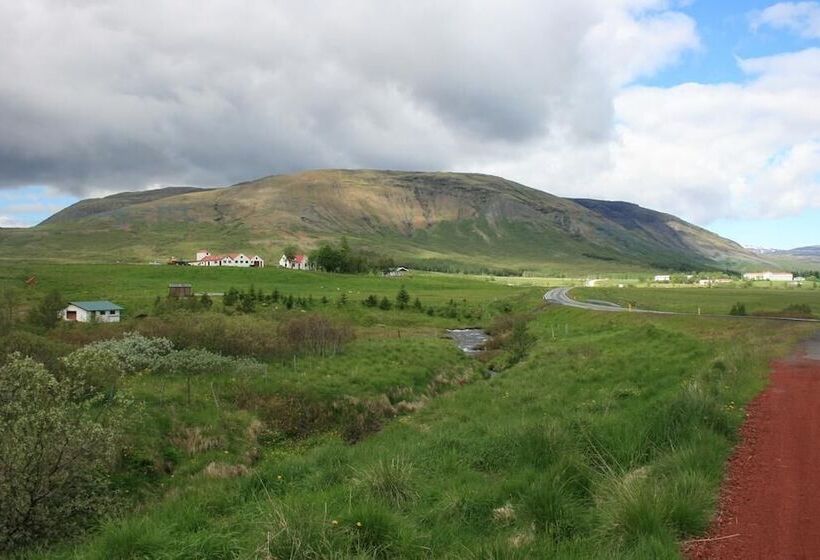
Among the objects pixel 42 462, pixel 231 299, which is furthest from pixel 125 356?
pixel 231 299

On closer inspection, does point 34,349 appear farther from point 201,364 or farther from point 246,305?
point 246,305

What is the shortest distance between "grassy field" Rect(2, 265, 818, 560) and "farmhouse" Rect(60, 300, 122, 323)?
1960cm

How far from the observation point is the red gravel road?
7902mm

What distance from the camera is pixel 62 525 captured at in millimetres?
12500

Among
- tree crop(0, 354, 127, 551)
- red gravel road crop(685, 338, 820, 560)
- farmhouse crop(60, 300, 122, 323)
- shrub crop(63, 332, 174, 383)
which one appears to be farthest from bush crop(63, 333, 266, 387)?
farmhouse crop(60, 300, 122, 323)

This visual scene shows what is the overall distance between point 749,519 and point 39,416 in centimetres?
1346

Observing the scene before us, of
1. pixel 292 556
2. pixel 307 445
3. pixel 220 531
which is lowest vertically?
pixel 307 445

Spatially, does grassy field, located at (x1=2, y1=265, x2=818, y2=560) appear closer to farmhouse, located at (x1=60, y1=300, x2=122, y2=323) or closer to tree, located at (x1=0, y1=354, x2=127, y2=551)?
tree, located at (x1=0, y1=354, x2=127, y2=551)

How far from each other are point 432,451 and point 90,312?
54.6 m

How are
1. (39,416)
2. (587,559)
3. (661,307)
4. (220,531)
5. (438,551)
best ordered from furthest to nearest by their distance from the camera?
(661,307) → (39,416) → (220,531) → (438,551) → (587,559)

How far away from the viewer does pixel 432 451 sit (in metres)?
16.0

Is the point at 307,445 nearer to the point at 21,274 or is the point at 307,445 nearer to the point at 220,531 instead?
the point at 220,531

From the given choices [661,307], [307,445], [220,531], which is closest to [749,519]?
[220,531]

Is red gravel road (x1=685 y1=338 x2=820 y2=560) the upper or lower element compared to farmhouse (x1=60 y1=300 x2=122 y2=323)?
upper
